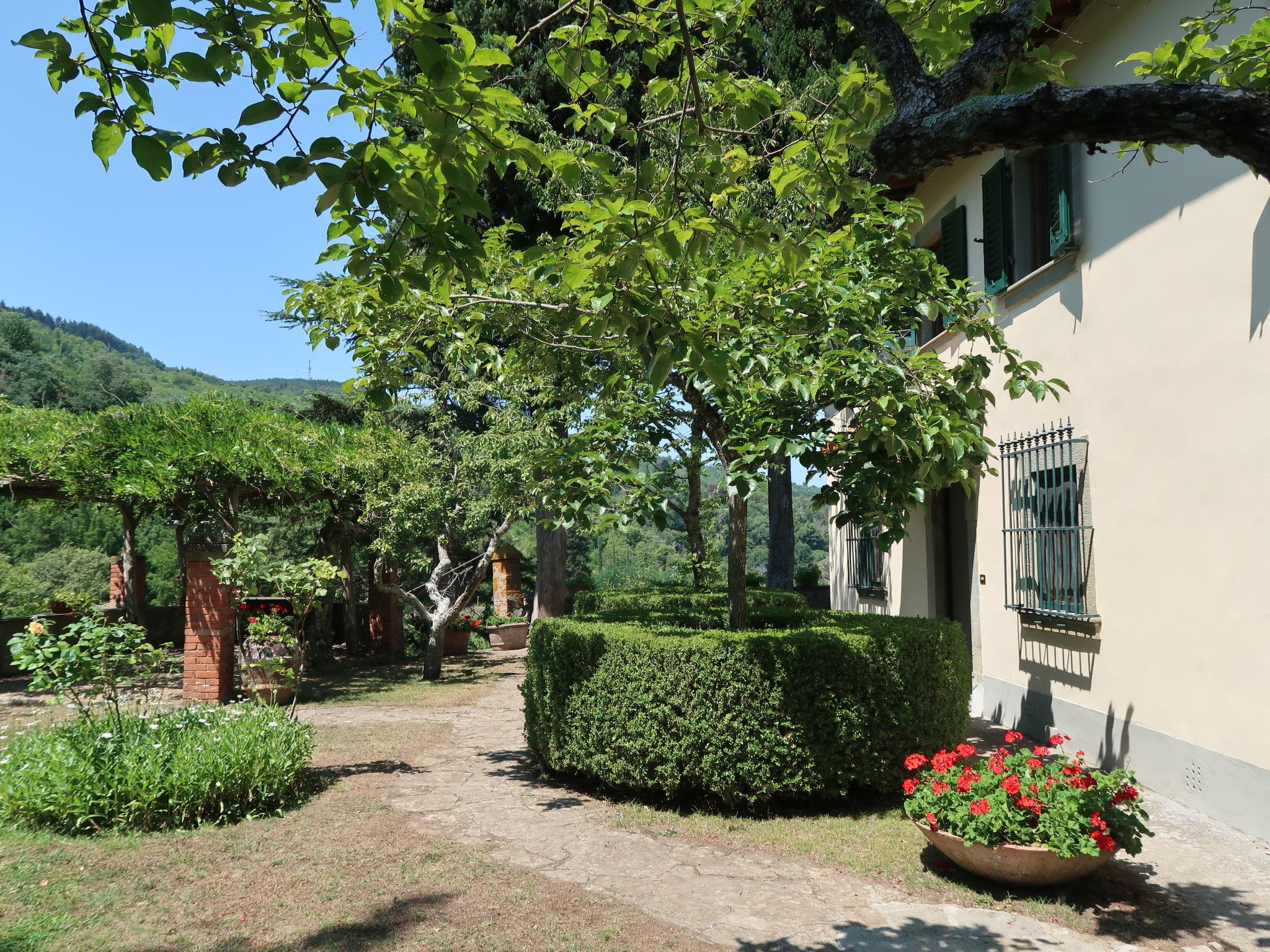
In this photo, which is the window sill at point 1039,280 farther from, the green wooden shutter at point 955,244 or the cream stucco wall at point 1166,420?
the green wooden shutter at point 955,244

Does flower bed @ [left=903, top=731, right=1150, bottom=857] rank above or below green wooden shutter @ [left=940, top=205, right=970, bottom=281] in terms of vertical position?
below

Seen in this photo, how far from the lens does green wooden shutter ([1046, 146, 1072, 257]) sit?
7.05 meters

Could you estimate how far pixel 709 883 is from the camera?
174 inches

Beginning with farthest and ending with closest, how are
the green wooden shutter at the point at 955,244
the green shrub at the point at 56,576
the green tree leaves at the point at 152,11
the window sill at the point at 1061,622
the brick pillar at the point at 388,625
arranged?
the green shrub at the point at 56,576 → the brick pillar at the point at 388,625 → the green wooden shutter at the point at 955,244 → the window sill at the point at 1061,622 → the green tree leaves at the point at 152,11

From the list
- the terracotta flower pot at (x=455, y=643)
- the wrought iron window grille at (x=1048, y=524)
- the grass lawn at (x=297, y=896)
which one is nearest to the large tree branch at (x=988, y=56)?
the grass lawn at (x=297, y=896)

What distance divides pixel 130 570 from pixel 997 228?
1555cm

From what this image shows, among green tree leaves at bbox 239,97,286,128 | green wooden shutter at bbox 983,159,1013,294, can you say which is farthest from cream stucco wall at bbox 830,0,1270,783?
green tree leaves at bbox 239,97,286,128

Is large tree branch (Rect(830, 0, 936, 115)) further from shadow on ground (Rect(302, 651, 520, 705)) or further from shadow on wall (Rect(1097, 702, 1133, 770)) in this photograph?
shadow on ground (Rect(302, 651, 520, 705))

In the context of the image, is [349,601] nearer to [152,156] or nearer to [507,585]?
[507,585]

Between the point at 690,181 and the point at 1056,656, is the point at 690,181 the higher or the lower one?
the higher one

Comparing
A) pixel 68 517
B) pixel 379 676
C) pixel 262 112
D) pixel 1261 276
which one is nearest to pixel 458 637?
pixel 379 676

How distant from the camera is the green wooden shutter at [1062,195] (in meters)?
7.05

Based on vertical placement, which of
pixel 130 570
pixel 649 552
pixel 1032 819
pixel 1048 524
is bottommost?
pixel 1032 819

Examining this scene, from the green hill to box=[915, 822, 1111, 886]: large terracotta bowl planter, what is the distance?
22892mm
